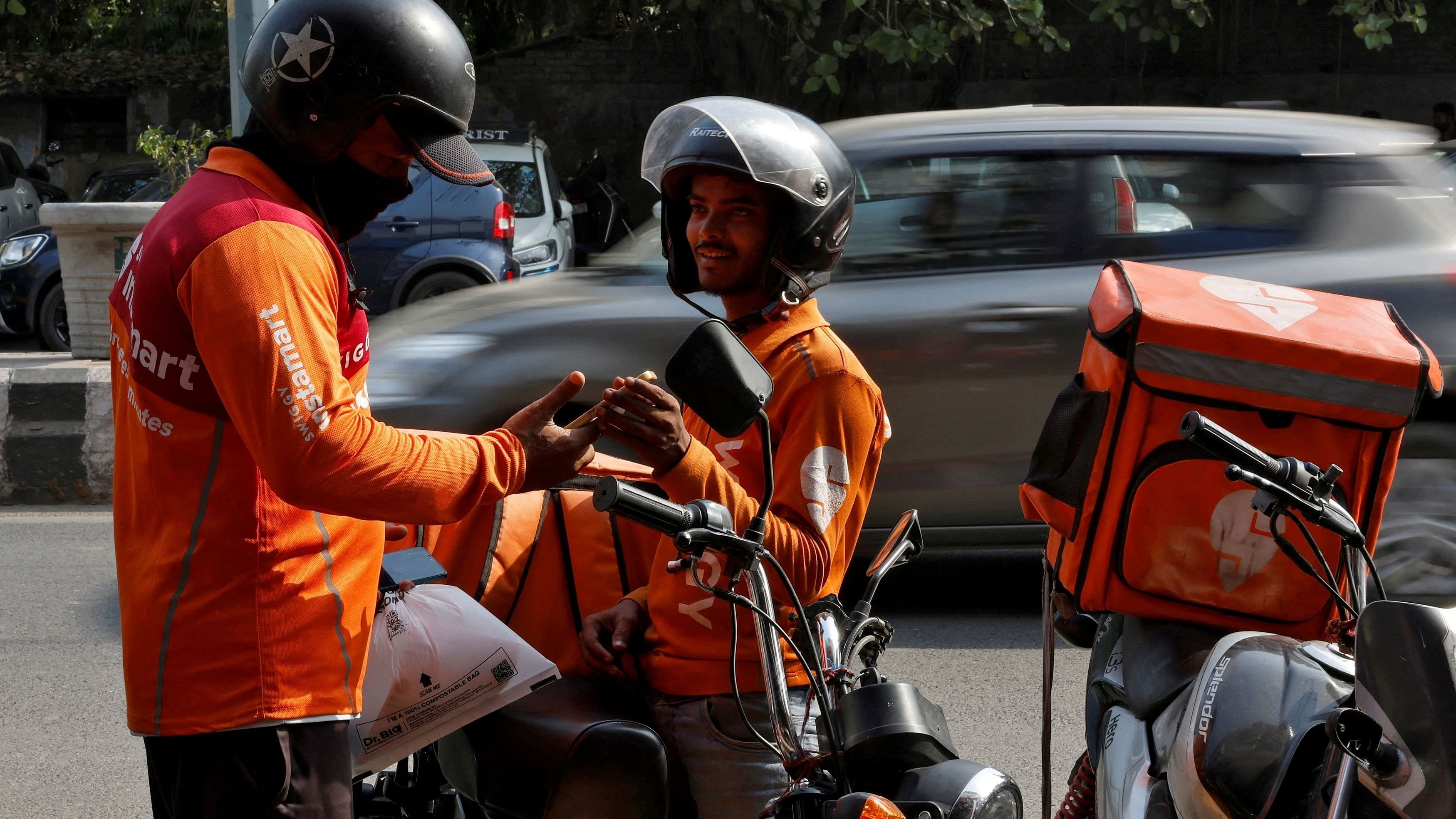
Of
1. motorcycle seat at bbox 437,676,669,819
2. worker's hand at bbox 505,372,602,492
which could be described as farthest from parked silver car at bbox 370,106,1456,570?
worker's hand at bbox 505,372,602,492

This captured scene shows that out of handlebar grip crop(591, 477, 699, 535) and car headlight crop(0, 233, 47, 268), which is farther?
car headlight crop(0, 233, 47, 268)

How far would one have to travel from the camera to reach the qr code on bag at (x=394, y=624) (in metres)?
2.20

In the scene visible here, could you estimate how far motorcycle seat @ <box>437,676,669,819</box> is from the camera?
7.00 feet

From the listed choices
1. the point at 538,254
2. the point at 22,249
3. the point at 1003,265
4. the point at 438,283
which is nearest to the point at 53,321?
the point at 22,249

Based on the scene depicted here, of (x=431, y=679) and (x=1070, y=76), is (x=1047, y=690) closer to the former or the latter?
(x=431, y=679)

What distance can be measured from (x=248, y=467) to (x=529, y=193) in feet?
38.0

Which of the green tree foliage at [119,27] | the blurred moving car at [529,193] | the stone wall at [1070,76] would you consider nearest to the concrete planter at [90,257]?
the blurred moving car at [529,193]

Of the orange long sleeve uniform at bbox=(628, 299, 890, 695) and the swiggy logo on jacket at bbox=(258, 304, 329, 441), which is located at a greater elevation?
the swiggy logo on jacket at bbox=(258, 304, 329, 441)

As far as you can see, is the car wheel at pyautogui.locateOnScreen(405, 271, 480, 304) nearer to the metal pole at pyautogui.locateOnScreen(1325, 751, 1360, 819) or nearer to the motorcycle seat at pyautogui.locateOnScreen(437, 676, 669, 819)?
the motorcycle seat at pyautogui.locateOnScreen(437, 676, 669, 819)

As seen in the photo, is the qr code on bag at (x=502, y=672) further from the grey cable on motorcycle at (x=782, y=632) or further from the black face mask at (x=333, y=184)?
the black face mask at (x=333, y=184)

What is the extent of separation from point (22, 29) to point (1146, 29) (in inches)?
591

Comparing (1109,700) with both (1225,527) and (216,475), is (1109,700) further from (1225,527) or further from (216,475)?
(216,475)

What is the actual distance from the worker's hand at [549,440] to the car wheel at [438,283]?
1028 centimetres

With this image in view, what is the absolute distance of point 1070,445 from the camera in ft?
8.28
